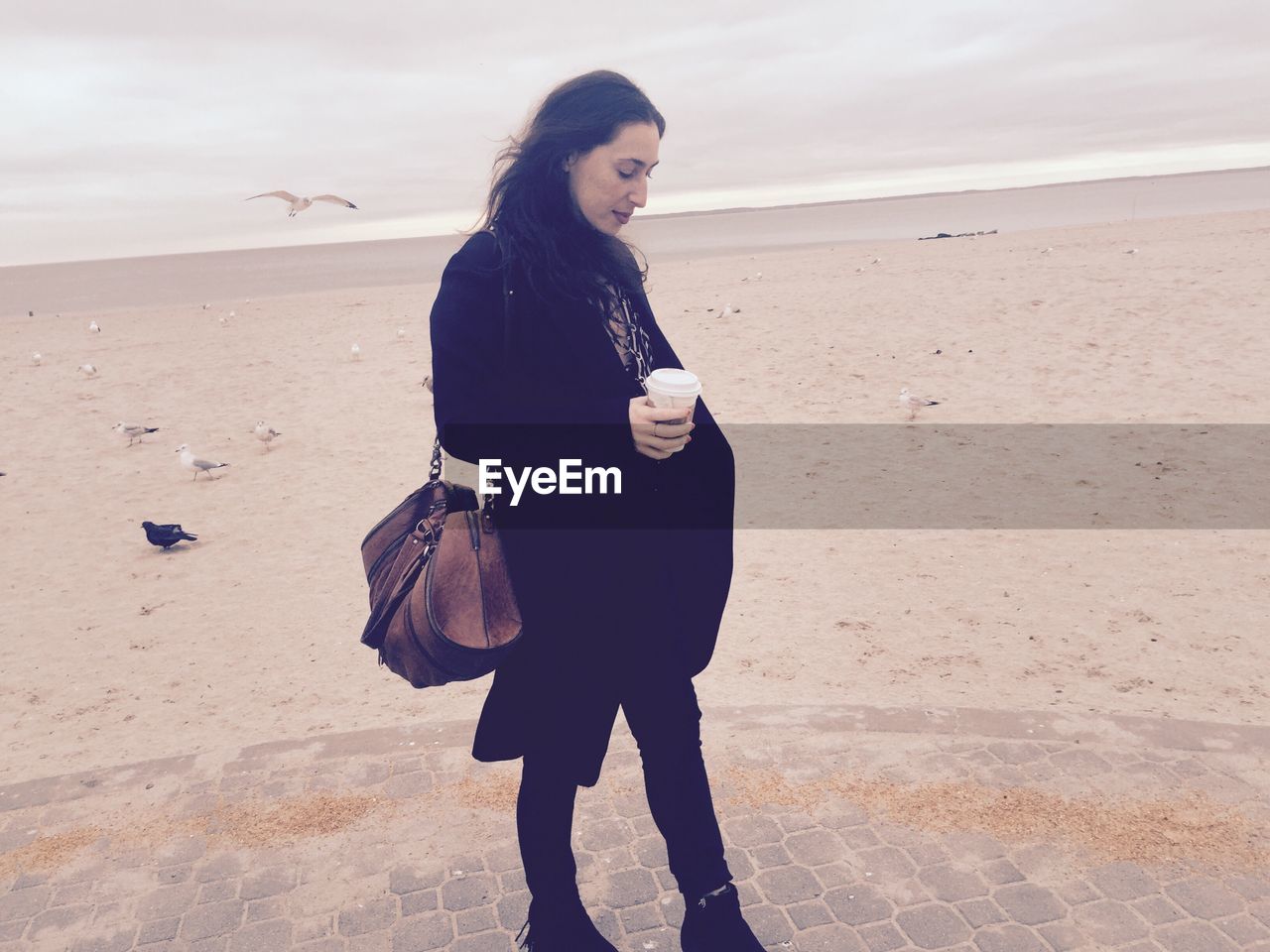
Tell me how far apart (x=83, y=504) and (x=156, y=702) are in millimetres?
6014

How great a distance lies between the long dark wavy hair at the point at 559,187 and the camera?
247 centimetres

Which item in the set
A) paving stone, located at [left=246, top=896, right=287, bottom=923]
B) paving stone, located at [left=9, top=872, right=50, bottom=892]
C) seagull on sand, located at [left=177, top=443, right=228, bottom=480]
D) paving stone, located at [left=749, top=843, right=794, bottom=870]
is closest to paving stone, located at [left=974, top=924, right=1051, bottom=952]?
paving stone, located at [left=749, top=843, right=794, bottom=870]

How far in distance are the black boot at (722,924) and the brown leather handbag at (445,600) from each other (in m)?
1.17

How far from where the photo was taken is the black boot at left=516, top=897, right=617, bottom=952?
2.96 m

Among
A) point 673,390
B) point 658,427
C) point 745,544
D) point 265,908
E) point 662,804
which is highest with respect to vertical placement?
point 673,390

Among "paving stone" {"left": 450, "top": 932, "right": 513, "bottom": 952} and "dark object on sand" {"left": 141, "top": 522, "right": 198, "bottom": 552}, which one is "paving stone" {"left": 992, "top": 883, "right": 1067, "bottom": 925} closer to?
"paving stone" {"left": 450, "top": 932, "right": 513, "bottom": 952}

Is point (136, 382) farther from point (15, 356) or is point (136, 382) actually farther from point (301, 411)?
point (15, 356)

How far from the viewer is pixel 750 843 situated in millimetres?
3791

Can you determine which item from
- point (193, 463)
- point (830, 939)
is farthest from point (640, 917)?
point (193, 463)

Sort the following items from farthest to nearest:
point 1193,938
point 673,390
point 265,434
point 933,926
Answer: point 265,434 < point 933,926 < point 1193,938 < point 673,390

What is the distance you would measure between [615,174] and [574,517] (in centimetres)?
99

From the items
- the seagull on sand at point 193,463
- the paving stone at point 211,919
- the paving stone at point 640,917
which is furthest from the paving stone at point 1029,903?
the seagull on sand at point 193,463

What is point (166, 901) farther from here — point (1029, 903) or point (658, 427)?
point (1029, 903)

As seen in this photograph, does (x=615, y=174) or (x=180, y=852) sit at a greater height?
(x=615, y=174)
